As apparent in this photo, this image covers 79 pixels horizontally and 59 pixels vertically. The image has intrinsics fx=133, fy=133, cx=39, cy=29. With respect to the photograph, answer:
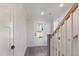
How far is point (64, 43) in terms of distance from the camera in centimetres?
180

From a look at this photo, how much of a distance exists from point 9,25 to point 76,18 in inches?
33.9

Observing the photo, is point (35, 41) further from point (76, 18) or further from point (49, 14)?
point (76, 18)

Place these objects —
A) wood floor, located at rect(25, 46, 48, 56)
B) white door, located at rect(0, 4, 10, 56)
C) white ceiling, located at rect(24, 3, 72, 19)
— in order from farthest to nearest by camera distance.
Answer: white ceiling, located at rect(24, 3, 72, 19)
wood floor, located at rect(25, 46, 48, 56)
white door, located at rect(0, 4, 10, 56)

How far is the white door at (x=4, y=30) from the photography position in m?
1.68

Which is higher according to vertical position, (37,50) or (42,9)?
(42,9)

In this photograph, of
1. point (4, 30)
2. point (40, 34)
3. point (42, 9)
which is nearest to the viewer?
point (4, 30)

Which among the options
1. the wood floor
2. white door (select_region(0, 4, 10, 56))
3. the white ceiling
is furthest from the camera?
the white ceiling

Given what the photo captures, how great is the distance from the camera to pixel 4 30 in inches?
66.4

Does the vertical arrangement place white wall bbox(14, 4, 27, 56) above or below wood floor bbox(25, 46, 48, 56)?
above

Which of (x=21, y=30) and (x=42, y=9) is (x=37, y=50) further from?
(x=42, y=9)

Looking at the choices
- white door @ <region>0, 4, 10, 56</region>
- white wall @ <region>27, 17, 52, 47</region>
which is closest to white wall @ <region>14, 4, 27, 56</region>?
white wall @ <region>27, 17, 52, 47</region>

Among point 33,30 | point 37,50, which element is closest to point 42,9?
point 33,30

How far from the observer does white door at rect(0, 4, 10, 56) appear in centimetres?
168

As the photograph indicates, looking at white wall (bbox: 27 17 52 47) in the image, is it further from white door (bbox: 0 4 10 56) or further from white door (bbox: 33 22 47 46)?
white door (bbox: 0 4 10 56)
